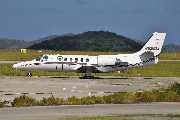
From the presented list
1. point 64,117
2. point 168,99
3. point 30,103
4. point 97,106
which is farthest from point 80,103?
point 168,99

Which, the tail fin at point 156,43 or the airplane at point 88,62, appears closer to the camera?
the airplane at point 88,62

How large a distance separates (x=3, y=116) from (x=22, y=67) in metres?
24.5

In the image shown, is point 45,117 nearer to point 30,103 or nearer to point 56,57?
point 30,103

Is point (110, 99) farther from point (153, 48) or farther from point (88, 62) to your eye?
point (153, 48)

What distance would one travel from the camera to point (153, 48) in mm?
42688

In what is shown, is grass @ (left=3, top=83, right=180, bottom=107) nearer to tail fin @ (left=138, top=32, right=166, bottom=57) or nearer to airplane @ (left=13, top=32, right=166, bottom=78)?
airplane @ (left=13, top=32, right=166, bottom=78)

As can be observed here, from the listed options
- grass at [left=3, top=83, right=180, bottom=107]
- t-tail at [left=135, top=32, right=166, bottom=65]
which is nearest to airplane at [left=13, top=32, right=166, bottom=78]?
t-tail at [left=135, top=32, right=166, bottom=65]

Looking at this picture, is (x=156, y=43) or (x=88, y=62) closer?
(x=88, y=62)

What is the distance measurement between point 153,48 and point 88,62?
8187mm

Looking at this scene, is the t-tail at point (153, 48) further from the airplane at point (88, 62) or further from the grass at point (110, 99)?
the grass at point (110, 99)

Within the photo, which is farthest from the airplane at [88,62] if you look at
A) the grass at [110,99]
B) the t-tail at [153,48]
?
the grass at [110,99]

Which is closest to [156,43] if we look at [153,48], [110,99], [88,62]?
[153,48]

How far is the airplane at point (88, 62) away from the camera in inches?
1610

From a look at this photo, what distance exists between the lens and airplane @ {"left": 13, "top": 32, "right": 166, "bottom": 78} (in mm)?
40906
